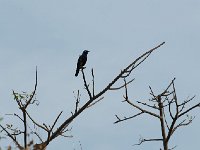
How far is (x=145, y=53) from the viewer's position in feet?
14.8

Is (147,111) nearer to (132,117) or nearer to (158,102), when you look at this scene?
(158,102)

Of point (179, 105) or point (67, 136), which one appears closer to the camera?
point (67, 136)

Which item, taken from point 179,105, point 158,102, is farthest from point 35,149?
point 158,102

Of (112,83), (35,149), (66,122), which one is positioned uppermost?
(112,83)

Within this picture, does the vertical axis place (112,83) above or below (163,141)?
below

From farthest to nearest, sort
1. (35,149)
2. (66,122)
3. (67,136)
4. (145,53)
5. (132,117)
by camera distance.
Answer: (132,117)
(67,136)
(145,53)
(66,122)
(35,149)

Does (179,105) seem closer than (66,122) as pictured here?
No

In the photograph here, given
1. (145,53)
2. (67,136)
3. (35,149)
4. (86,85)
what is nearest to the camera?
(35,149)

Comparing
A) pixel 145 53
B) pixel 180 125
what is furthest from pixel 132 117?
pixel 145 53

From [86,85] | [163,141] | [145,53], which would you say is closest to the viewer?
[145,53]

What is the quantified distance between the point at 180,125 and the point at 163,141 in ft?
2.39

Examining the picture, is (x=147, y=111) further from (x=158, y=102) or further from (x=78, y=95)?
(x=78, y=95)

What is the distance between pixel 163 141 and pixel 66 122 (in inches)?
289

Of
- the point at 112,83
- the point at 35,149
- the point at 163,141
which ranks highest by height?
the point at 163,141
